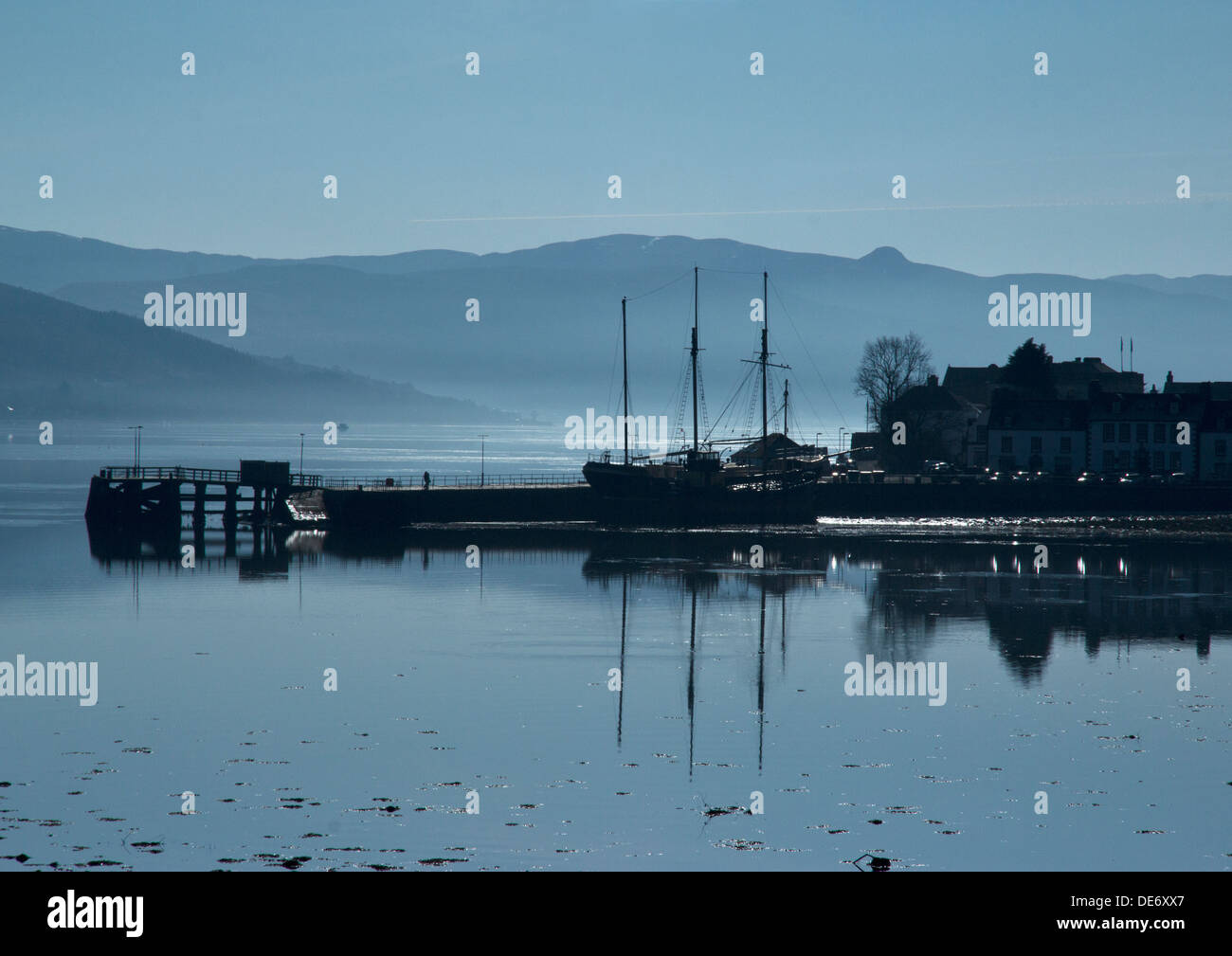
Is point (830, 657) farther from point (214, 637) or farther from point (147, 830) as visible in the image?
point (147, 830)

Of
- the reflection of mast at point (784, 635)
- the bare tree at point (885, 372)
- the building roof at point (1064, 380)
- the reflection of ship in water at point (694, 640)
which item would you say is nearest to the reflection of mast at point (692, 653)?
the reflection of ship in water at point (694, 640)

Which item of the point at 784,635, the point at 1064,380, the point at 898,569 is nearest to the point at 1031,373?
the point at 1064,380

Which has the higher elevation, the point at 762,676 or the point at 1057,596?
the point at 1057,596

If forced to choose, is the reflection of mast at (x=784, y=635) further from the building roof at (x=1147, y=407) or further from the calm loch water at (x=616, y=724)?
the building roof at (x=1147, y=407)

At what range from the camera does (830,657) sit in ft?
132

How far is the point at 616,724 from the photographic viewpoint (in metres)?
30.8

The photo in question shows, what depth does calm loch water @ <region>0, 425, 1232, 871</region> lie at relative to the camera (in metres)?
22.3

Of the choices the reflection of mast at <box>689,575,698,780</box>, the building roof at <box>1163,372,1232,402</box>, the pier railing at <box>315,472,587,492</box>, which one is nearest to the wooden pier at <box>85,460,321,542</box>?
the pier railing at <box>315,472,587,492</box>

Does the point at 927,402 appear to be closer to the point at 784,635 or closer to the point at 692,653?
the point at 784,635

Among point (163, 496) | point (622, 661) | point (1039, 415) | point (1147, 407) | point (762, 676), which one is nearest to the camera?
point (762, 676)

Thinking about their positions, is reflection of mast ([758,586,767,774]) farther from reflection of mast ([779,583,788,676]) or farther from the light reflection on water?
reflection of mast ([779,583,788,676])

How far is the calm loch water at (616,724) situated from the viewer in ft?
73.2

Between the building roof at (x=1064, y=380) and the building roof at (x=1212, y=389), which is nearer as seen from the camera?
the building roof at (x=1212, y=389)
